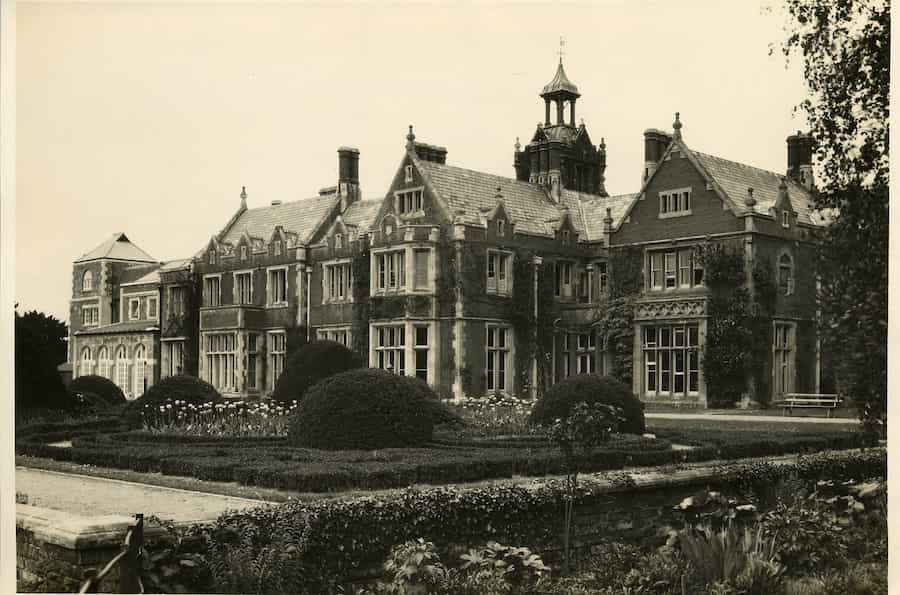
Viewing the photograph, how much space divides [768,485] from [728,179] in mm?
6348

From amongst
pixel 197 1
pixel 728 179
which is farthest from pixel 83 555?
pixel 728 179

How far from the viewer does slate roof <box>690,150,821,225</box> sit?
13.9 metres

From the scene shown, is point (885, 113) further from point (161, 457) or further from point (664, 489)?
point (161, 457)

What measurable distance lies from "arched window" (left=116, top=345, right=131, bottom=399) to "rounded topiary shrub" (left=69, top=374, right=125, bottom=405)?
0.31 metres

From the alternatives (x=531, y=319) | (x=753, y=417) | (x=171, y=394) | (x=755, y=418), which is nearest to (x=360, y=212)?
(x=531, y=319)

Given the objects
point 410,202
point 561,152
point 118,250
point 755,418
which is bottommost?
point 755,418

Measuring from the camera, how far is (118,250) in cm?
1351

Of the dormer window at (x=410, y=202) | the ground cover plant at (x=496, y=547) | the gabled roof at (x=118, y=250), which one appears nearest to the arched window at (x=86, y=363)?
the gabled roof at (x=118, y=250)

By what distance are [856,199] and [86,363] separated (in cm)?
1116

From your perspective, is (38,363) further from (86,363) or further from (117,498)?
(117,498)

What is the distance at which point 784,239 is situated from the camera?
14781 mm

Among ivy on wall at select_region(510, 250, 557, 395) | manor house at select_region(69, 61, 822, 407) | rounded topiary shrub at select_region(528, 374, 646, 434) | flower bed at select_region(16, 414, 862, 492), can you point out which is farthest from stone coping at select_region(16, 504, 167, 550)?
ivy on wall at select_region(510, 250, 557, 395)

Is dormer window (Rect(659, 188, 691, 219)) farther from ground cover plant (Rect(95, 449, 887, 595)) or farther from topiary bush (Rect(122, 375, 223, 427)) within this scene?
ground cover plant (Rect(95, 449, 887, 595))

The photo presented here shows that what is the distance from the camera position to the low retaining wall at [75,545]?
8477mm
